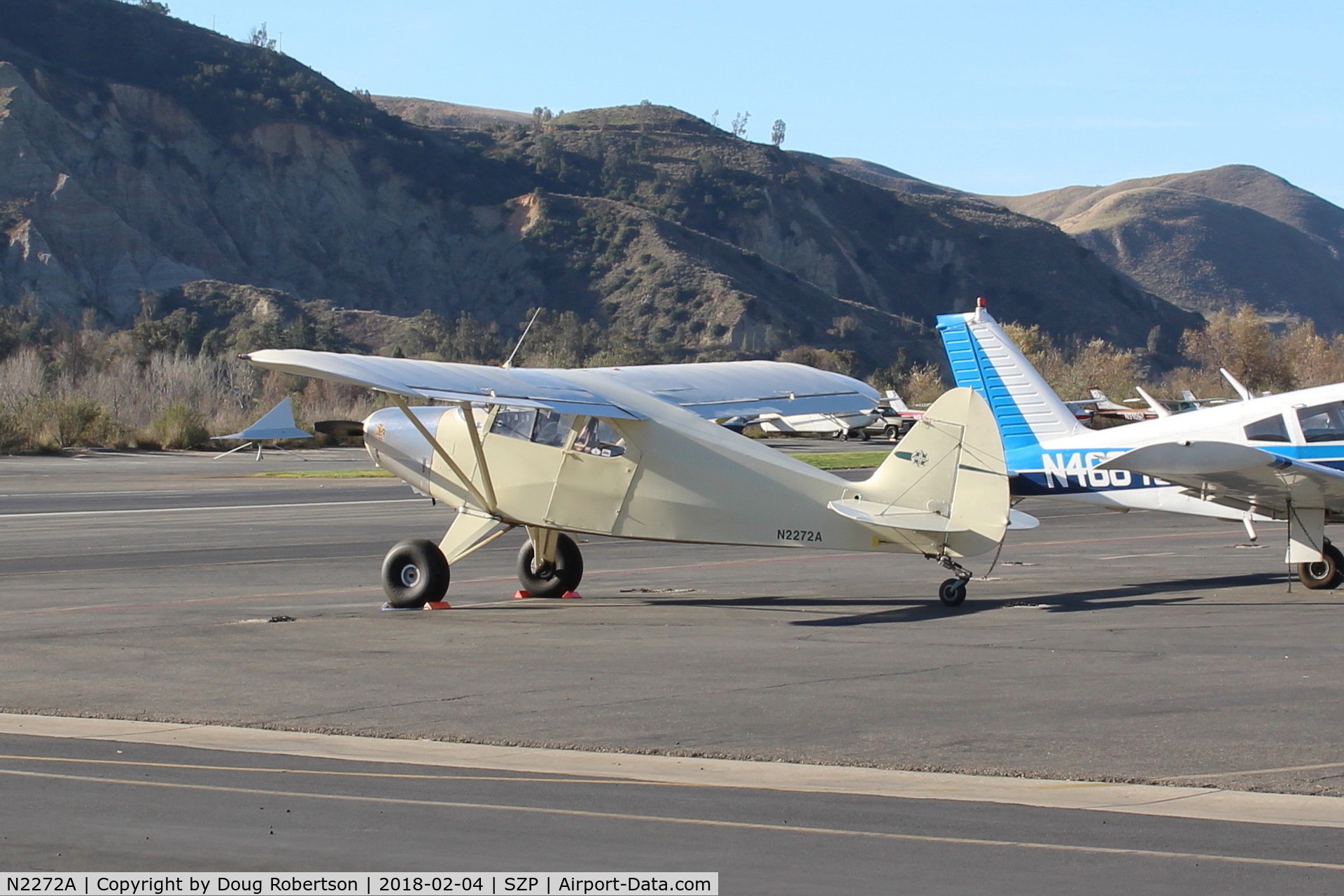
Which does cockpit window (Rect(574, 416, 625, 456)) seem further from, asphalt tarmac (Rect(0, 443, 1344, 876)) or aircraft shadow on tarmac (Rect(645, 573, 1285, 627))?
aircraft shadow on tarmac (Rect(645, 573, 1285, 627))

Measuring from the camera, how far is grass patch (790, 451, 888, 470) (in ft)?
151

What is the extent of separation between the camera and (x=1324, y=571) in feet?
53.8

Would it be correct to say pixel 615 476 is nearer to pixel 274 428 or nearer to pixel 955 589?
pixel 955 589

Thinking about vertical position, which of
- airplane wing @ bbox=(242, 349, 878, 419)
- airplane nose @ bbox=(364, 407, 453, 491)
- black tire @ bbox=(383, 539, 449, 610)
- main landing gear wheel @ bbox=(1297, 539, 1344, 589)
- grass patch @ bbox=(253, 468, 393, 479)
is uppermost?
airplane wing @ bbox=(242, 349, 878, 419)

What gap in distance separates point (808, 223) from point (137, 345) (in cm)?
6381

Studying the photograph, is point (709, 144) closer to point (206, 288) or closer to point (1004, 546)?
point (206, 288)

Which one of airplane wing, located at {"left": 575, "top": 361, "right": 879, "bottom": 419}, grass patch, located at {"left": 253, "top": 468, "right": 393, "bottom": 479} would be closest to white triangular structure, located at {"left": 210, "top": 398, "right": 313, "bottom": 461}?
grass patch, located at {"left": 253, "top": 468, "right": 393, "bottom": 479}

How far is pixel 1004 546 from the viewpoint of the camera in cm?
2277

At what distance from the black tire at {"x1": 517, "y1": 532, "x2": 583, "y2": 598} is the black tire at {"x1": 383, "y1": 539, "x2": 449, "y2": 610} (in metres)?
1.29

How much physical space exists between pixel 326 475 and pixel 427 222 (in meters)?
73.8

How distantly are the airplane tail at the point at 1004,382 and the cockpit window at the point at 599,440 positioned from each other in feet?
17.0

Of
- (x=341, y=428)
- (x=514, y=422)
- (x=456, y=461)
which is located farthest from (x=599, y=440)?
(x=341, y=428)

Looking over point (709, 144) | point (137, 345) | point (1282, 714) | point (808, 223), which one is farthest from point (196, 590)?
point (709, 144)

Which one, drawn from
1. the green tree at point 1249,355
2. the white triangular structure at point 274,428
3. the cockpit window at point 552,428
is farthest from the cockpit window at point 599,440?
the green tree at point 1249,355
